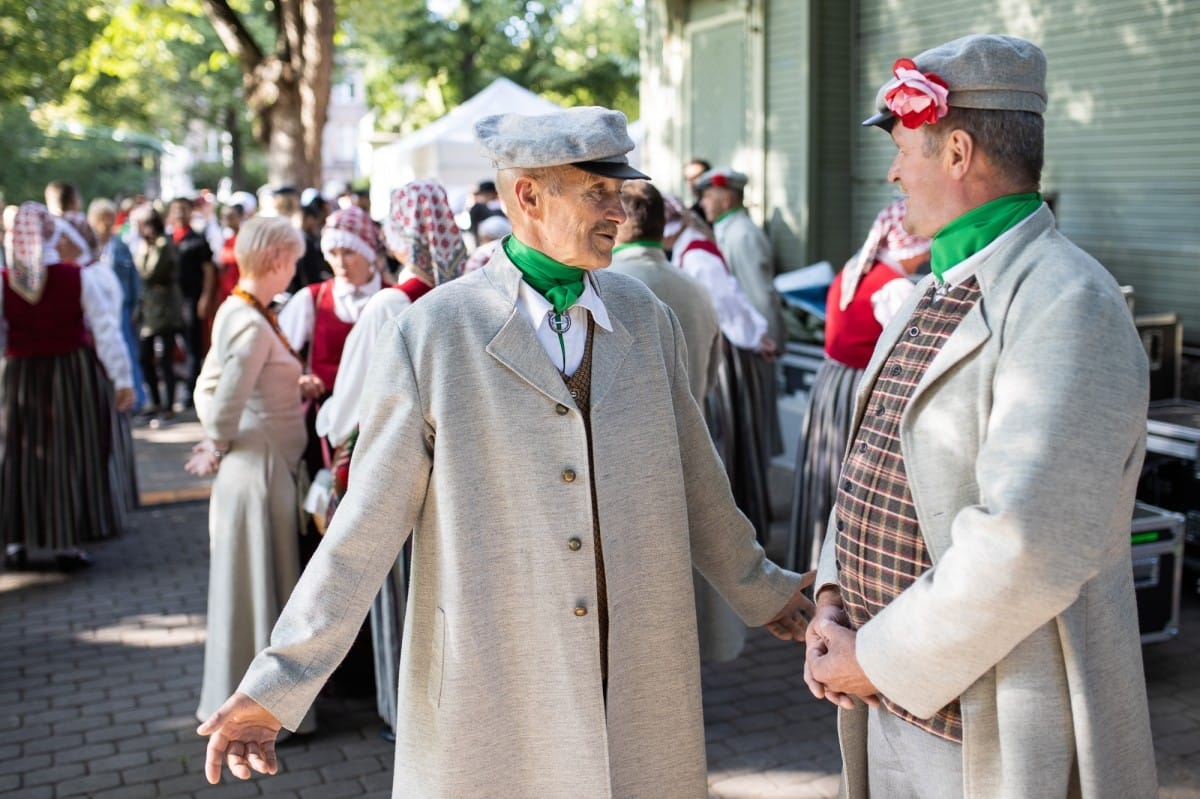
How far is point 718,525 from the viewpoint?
2.72 meters

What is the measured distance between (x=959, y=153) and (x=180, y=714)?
4.22m

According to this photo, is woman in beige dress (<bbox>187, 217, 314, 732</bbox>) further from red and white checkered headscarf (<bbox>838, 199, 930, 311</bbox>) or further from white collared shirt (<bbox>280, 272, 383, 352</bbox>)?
red and white checkered headscarf (<bbox>838, 199, 930, 311</bbox>)

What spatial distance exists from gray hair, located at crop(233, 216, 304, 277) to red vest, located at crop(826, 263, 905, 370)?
90.4 inches

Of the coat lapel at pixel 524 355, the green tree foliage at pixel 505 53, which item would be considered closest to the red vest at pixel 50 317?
the coat lapel at pixel 524 355

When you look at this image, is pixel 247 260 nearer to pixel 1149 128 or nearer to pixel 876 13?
pixel 1149 128

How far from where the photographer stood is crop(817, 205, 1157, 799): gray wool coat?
1.83 m

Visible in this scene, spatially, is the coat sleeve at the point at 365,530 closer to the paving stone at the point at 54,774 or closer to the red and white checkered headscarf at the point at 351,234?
the paving stone at the point at 54,774

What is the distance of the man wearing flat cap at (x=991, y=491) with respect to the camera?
1842 millimetres

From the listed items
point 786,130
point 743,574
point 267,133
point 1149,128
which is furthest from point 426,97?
point 743,574

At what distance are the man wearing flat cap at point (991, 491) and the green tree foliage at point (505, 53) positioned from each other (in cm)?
3146

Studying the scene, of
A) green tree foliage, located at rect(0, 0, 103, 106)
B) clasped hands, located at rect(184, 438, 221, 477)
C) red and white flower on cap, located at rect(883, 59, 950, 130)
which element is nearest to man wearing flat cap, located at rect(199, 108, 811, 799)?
red and white flower on cap, located at rect(883, 59, 950, 130)

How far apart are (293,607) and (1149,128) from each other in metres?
6.23

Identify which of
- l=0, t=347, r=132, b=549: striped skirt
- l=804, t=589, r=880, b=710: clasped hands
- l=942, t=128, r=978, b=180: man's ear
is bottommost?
l=0, t=347, r=132, b=549: striped skirt

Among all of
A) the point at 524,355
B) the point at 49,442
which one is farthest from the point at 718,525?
the point at 49,442
